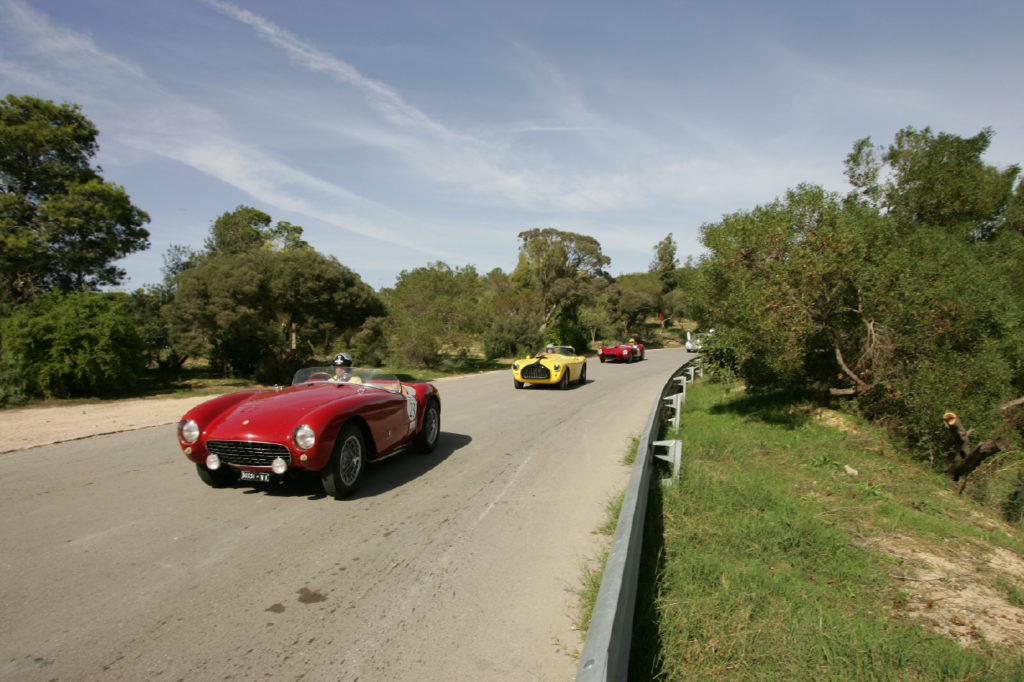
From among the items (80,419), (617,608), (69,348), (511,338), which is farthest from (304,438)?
(511,338)

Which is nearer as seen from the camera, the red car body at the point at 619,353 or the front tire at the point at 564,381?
the front tire at the point at 564,381

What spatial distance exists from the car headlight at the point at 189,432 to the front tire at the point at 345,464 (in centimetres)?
131

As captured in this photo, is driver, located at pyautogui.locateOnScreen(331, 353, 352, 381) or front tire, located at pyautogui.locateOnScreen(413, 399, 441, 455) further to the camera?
front tire, located at pyautogui.locateOnScreen(413, 399, 441, 455)

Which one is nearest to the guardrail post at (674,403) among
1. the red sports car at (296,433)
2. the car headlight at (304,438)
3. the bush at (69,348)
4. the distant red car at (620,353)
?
the red sports car at (296,433)

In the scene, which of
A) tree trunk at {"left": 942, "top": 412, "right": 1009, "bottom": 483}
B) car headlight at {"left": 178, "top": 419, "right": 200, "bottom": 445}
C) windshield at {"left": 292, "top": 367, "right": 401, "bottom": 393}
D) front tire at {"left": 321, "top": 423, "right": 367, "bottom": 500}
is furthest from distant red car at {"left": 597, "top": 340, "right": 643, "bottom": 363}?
car headlight at {"left": 178, "top": 419, "right": 200, "bottom": 445}

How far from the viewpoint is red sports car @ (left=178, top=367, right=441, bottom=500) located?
202 inches

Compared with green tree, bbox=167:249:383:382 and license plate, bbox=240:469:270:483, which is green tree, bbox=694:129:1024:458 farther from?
green tree, bbox=167:249:383:382

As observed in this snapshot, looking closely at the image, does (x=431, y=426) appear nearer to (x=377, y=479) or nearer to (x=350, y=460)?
(x=377, y=479)

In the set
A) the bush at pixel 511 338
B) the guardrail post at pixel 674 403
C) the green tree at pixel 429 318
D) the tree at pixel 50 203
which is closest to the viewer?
the guardrail post at pixel 674 403

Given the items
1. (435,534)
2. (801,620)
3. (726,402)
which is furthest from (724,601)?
(726,402)

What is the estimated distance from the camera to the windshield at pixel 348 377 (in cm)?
716

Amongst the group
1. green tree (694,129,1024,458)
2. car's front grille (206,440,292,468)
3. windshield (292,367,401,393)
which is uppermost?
green tree (694,129,1024,458)

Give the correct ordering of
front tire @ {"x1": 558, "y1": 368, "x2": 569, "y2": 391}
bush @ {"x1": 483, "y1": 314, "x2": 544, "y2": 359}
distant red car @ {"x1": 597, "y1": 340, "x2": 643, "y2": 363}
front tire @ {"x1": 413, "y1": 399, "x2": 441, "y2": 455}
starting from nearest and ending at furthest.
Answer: front tire @ {"x1": 413, "y1": 399, "x2": 441, "y2": 455} < front tire @ {"x1": 558, "y1": 368, "x2": 569, "y2": 391} < distant red car @ {"x1": 597, "y1": 340, "x2": 643, "y2": 363} < bush @ {"x1": 483, "y1": 314, "x2": 544, "y2": 359}

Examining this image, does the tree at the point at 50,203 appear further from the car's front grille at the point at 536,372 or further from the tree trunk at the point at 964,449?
the tree trunk at the point at 964,449
